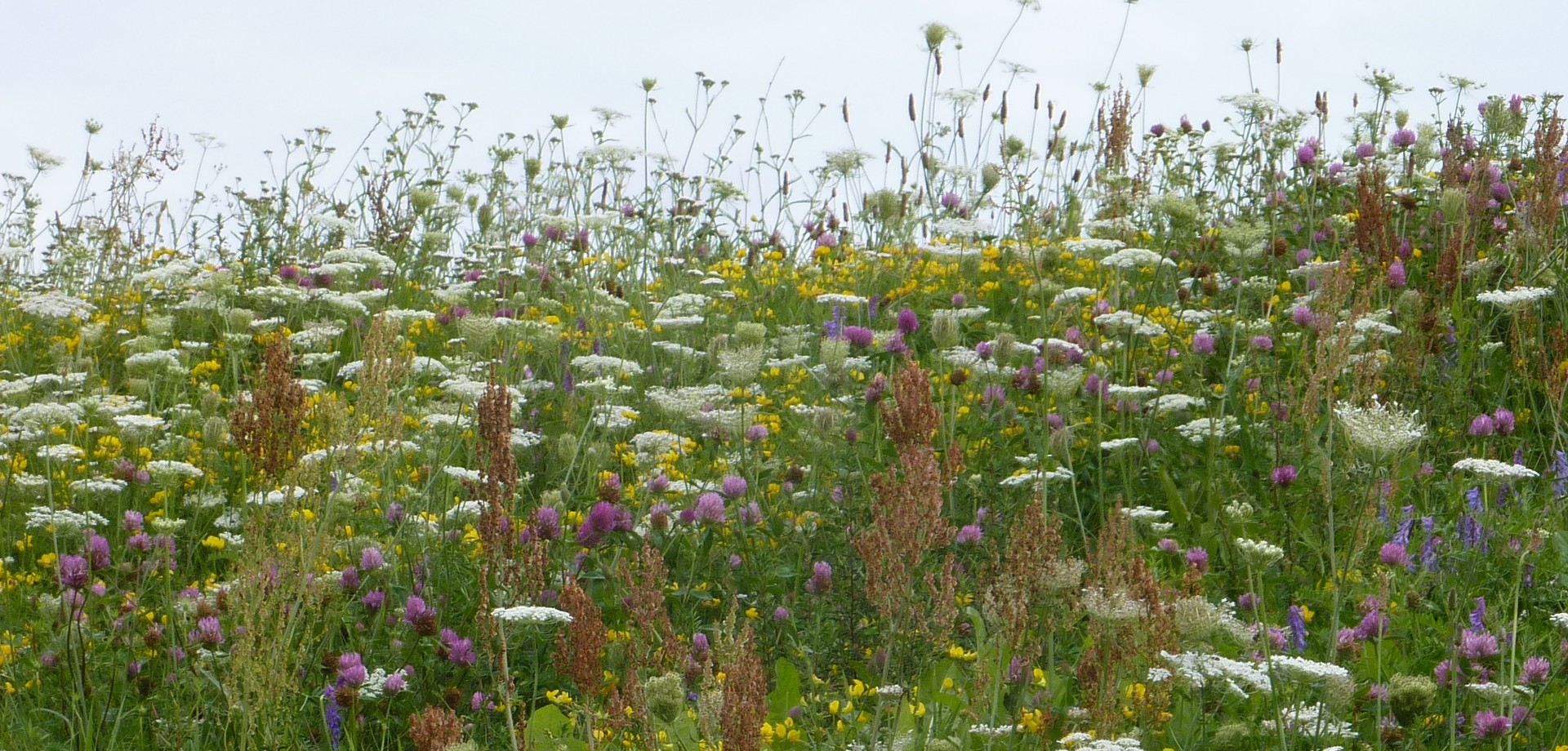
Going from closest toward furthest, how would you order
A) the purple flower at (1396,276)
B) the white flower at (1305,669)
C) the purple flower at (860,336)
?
the white flower at (1305,669) < the purple flower at (860,336) < the purple flower at (1396,276)

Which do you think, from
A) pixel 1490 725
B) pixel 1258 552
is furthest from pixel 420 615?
pixel 1490 725

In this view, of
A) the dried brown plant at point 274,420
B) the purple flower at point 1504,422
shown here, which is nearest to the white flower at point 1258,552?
the dried brown plant at point 274,420

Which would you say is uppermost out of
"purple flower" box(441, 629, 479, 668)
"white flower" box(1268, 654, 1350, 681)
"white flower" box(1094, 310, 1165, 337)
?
"white flower" box(1094, 310, 1165, 337)

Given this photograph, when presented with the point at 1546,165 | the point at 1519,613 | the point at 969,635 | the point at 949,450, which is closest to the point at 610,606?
the point at 969,635

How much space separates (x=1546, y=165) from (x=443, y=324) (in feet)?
17.5

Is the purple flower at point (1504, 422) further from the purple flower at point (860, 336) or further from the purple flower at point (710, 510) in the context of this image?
the purple flower at point (710, 510)

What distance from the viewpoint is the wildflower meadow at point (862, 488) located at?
9.21 ft

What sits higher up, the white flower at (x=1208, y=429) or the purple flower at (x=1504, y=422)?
the purple flower at (x=1504, y=422)

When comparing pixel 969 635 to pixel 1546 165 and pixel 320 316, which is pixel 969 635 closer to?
pixel 1546 165

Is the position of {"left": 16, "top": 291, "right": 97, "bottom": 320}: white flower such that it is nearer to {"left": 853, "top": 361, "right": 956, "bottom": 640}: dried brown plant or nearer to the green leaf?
the green leaf

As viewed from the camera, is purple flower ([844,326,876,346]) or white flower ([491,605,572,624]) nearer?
white flower ([491,605,572,624])

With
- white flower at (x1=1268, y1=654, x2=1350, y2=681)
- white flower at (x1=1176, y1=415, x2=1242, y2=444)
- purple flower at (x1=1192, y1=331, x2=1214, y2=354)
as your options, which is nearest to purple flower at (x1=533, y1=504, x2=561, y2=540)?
white flower at (x1=1268, y1=654, x2=1350, y2=681)

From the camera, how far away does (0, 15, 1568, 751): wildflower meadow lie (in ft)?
9.21

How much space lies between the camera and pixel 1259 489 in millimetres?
4977
